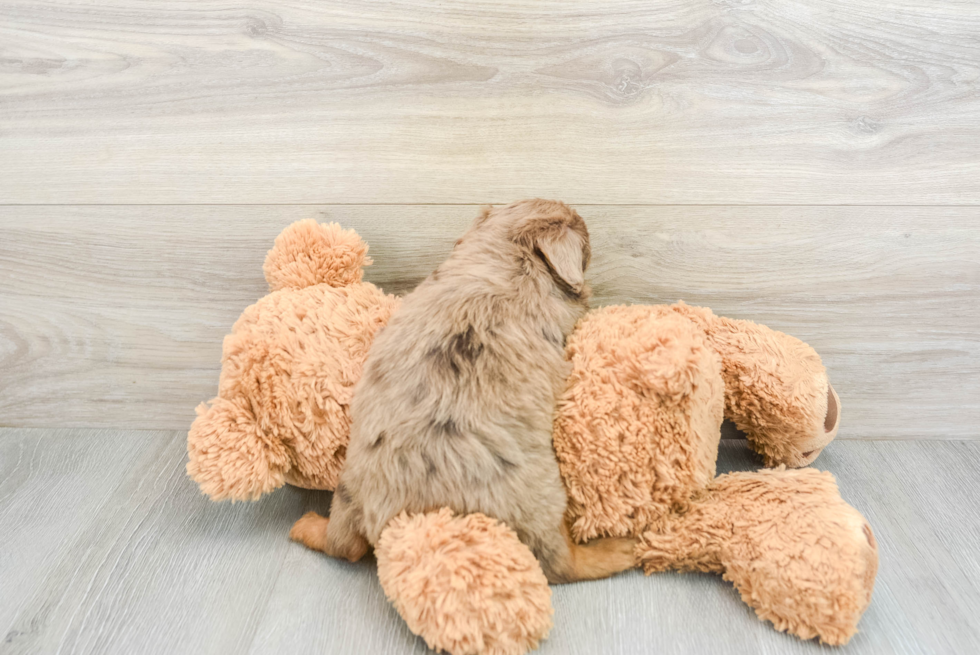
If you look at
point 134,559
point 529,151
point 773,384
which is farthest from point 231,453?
point 773,384

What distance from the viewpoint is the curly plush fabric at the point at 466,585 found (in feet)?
1.98

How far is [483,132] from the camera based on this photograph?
88cm

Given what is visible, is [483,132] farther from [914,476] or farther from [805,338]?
[914,476]

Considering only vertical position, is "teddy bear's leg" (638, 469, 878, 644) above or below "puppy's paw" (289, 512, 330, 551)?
above

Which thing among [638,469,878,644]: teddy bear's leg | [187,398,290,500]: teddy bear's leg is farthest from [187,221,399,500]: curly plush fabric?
[638,469,878,644]: teddy bear's leg

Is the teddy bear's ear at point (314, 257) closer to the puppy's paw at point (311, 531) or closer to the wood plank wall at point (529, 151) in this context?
the wood plank wall at point (529, 151)

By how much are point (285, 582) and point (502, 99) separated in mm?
668

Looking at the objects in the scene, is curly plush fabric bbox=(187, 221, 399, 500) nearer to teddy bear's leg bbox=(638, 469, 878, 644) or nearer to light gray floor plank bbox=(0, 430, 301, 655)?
light gray floor plank bbox=(0, 430, 301, 655)

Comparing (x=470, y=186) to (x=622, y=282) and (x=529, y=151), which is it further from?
(x=622, y=282)

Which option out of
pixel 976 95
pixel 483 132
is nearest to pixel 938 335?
pixel 976 95

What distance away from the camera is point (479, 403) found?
66 cm

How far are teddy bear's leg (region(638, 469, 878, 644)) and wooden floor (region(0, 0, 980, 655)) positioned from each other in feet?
0.16

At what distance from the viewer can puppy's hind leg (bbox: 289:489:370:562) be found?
728 mm

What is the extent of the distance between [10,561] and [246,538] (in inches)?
11.2
